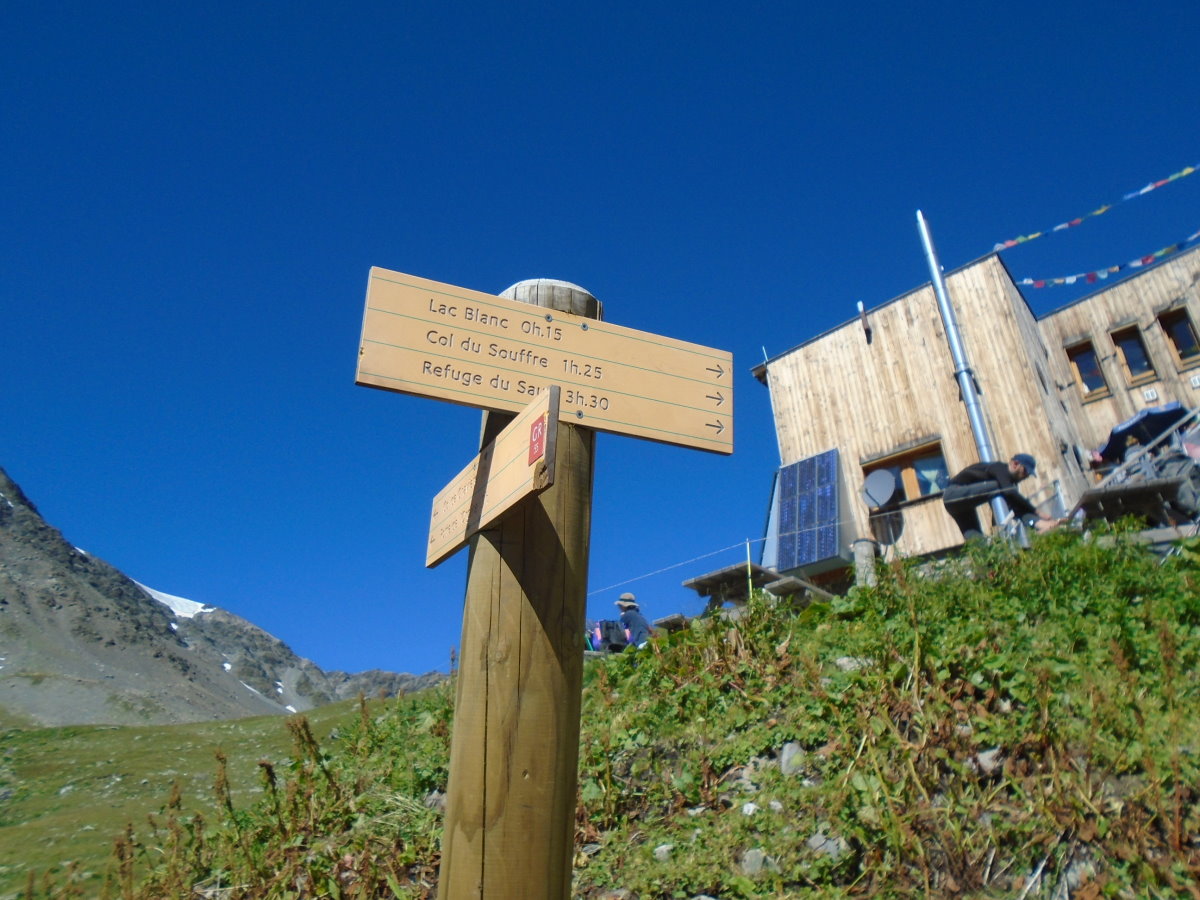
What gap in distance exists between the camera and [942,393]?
1667cm

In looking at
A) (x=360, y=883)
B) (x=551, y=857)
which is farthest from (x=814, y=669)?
(x=551, y=857)

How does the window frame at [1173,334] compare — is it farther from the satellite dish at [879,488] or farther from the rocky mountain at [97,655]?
the rocky mountain at [97,655]

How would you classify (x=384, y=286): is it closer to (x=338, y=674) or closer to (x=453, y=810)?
(x=453, y=810)

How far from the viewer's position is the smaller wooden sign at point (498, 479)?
2008 millimetres

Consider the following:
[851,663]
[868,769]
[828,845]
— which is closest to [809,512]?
[851,663]

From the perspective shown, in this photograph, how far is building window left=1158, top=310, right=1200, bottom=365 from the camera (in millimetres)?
17797

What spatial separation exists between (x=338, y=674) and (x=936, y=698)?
5477 inches

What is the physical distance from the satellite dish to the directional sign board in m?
14.7

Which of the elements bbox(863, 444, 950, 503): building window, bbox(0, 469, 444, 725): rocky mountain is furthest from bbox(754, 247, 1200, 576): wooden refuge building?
bbox(0, 469, 444, 725): rocky mountain

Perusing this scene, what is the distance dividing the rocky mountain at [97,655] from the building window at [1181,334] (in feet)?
61.5

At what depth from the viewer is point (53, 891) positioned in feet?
15.4

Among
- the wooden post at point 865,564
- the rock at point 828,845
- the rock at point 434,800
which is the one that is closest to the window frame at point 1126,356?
the wooden post at point 865,564

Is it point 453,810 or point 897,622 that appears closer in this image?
point 453,810

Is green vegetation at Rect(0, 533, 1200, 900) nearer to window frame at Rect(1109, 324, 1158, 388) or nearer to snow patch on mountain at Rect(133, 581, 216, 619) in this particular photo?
window frame at Rect(1109, 324, 1158, 388)
